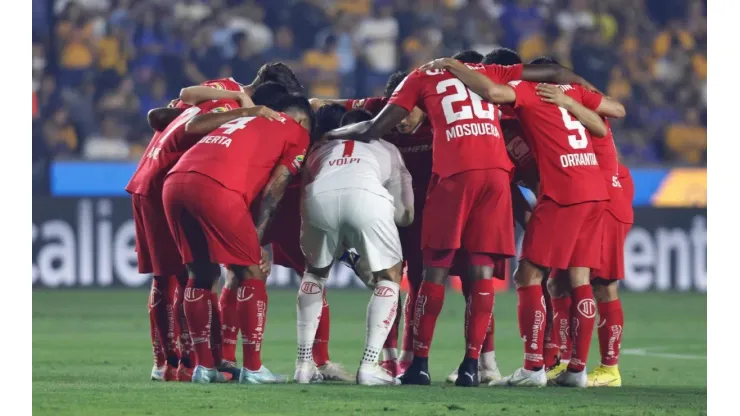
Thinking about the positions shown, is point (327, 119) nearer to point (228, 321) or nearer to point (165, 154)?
point (165, 154)

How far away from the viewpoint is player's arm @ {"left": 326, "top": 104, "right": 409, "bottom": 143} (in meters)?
7.19

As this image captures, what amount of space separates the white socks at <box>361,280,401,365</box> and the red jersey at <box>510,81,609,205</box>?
3.59ft

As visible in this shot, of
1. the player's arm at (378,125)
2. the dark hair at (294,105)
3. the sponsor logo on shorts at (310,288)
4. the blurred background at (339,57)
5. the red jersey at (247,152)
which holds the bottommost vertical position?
the sponsor logo on shorts at (310,288)

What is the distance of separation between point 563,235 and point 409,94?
4.04 feet

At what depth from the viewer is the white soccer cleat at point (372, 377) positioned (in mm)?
6887

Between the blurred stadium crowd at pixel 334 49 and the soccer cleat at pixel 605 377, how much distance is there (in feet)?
30.2

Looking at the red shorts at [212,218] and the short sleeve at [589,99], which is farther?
the short sleeve at [589,99]

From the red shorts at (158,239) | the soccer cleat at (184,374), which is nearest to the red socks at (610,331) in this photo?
the soccer cleat at (184,374)

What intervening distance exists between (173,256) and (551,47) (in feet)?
39.0

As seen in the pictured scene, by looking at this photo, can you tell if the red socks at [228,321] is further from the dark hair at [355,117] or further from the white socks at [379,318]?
the dark hair at [355,117]

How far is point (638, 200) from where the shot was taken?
15875 millimetres

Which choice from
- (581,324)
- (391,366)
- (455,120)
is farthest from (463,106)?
(391,366)

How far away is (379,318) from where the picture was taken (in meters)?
6.93
